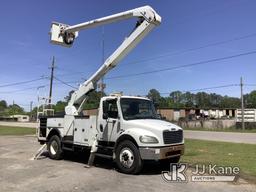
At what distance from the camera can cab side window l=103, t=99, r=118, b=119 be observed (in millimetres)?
11125

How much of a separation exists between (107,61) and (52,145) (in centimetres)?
410

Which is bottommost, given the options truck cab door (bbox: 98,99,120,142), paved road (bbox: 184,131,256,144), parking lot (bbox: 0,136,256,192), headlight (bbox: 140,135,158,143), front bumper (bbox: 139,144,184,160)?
parking lot (bbox: 0,136,256,192)

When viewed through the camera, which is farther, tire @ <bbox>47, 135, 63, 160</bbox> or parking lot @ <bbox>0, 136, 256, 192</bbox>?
tire @ <bbox>47, 135, 63, 160</bbox>

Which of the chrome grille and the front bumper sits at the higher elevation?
the chrome grille

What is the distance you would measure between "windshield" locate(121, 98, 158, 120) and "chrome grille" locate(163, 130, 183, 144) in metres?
1.20

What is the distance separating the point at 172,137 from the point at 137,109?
1.74 metres

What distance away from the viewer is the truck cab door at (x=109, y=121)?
11008mm

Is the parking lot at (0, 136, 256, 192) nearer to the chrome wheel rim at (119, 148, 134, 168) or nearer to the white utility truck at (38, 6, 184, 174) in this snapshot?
the chrome wheel rim at (119, 148, 134, 168)

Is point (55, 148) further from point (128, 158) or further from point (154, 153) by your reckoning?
point (154, 153)

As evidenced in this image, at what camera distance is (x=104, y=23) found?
13.6 meters

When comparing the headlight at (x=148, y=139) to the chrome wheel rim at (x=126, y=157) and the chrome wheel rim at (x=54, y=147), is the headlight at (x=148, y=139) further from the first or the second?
the chrome wheel rim at (x=54, y=147)

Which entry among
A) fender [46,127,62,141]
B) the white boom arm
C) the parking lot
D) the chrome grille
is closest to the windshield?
the chrome grille

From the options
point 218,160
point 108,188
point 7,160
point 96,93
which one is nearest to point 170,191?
point 108,188

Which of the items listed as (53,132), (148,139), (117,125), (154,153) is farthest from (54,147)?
(154,153)
